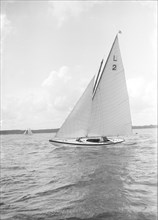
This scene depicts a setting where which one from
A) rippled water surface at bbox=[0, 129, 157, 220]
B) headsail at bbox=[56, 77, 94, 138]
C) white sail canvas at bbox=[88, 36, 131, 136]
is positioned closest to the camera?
rippled water surface at bbox=[0, 129, 157, 220]

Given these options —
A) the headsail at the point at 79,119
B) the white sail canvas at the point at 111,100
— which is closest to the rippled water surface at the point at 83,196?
the headsail at the point at 79,119

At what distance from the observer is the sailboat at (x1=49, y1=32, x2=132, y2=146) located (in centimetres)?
3117

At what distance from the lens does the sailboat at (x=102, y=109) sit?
102 feet

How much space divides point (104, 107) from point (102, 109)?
0.42m

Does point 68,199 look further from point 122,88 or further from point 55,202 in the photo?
point 122,88

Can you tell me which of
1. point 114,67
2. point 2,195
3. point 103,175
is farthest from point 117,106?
point 2,195

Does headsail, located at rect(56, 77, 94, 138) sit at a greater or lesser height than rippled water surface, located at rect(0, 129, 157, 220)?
greater

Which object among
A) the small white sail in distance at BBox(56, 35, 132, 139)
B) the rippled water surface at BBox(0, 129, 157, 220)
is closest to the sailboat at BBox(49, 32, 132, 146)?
the small white sail in distance at BBox(56, 35, 132, 139)

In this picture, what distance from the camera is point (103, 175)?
49.2 ft

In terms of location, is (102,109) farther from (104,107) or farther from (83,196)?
(83,196)

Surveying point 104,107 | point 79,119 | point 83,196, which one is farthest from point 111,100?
point 83,196

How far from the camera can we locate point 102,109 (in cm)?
3183

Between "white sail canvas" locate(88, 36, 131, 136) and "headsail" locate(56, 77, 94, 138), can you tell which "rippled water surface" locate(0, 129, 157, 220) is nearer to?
"headsail" locate(56, 77, 94, 138)

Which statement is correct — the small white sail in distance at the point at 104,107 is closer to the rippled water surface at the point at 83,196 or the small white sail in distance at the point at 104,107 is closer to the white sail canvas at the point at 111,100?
the white sail canvas at the point at 111,100
